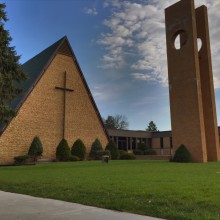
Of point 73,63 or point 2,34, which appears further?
point 73,63

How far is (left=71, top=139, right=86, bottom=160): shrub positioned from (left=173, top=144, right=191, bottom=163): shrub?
31.3 feet

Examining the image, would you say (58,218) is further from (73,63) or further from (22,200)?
(73,63)

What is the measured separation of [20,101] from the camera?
94.0ft

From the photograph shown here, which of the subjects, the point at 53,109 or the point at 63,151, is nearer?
the point at 63,151

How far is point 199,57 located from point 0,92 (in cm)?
2000

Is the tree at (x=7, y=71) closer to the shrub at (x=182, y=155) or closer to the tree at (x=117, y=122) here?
the shrub at (x=182, y=155)

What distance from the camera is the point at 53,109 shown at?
31.3 metres

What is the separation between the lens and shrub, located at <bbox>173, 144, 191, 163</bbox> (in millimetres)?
→ 25359

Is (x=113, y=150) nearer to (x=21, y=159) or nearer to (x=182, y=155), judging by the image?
(x=182, y=155)

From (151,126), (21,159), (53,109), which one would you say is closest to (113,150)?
(53,109)

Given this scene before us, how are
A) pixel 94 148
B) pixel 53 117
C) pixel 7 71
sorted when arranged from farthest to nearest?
pixel 94 148, pixel 53 117, pixel 7 71

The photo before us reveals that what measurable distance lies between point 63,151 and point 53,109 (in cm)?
450

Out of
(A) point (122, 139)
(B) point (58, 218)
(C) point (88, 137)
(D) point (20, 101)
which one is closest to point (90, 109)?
(C) point (88, 137)

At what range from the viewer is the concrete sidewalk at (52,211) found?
573 centimetres
